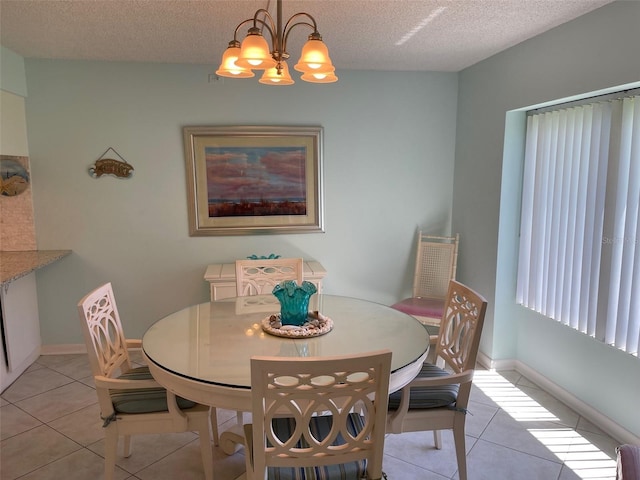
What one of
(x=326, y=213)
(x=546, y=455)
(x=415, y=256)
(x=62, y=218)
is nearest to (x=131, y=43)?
(x=62, y=218)

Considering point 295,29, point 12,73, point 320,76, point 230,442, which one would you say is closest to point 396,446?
point 230,442

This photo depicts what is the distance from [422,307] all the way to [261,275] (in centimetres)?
142

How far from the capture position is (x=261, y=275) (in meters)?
3.11

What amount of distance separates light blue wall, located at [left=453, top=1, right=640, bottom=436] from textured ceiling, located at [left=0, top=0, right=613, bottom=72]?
15cm

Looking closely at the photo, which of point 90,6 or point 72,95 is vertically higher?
point 90,6

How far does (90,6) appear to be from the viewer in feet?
8.05

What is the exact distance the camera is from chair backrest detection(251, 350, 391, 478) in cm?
143

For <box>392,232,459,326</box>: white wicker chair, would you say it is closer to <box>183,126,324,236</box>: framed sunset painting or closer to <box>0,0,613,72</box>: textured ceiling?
<box>183,126,324,236</box>: framed sunset painting

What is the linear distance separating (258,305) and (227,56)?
134 cm

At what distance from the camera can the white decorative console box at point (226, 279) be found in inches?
141

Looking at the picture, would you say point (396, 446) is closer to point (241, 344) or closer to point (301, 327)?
point (301, 327)

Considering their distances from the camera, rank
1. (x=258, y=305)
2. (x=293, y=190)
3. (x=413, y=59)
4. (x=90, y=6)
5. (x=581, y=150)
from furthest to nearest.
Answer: (x=293, y=190) < (x=413, y=59) < (x=581, y=150) < (x=258, y=305) < (x=90, y=6)

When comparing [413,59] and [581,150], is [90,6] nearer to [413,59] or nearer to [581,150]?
[413,59]

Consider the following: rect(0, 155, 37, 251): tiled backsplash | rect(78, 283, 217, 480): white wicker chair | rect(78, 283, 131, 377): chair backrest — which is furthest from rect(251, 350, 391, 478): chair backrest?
rect(0, 155, 37, 251): tiled backsplash
